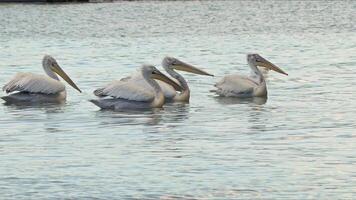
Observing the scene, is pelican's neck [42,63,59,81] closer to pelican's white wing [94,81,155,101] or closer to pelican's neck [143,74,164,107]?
pelican's neck [143,74,164,107]

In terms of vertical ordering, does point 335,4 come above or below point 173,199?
below

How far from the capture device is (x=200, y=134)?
37.3 ft

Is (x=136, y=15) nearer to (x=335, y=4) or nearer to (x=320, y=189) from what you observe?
(x=335, y=4)

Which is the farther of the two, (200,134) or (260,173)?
(200,134)

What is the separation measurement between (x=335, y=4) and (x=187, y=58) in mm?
23032

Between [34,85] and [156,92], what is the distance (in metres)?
1.51

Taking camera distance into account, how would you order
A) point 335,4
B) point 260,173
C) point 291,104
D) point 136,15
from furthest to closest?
1. point 335,4
2. point 136,15
3. point 291,104
4. point 260,173

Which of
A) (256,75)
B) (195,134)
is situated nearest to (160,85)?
(256,75)

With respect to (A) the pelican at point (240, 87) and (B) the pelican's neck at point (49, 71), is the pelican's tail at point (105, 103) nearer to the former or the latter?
(A) the pelican at point (240, 87)

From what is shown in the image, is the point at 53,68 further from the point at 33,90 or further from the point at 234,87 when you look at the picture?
the point at 234,87

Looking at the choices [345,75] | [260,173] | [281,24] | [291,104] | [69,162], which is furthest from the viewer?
[281,24]

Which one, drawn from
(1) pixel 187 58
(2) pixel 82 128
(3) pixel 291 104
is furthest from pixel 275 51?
(2) pixel 82 128

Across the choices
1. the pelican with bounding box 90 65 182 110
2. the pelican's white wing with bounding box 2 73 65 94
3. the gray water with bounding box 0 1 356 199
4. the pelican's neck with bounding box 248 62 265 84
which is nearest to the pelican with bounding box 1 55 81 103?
the pelican's white wing with bounding box 2 73 65 94

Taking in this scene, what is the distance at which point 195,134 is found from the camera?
1140 cm
